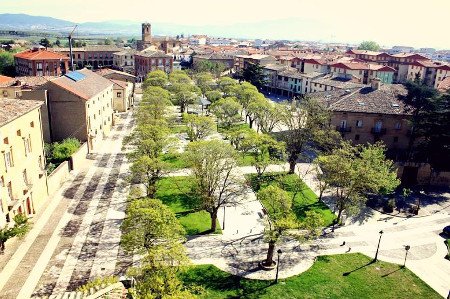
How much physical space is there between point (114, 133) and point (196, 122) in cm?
2273

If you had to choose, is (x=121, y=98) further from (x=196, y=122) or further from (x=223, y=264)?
(x=223, y=264)

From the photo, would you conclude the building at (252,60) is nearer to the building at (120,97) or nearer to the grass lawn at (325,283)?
the building at (120,97)

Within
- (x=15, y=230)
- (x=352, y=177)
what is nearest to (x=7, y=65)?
(x=15, y=230)

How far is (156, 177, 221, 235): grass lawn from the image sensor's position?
128 feet

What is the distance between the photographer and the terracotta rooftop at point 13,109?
3586 cm

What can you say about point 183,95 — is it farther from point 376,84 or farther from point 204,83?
point 376,84

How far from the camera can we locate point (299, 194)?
48031 millimetres

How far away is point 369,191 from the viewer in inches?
1967

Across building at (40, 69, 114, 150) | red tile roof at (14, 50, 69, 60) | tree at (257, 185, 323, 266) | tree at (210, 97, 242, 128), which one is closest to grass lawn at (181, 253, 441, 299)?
tree at (257, 185, 323, 266)

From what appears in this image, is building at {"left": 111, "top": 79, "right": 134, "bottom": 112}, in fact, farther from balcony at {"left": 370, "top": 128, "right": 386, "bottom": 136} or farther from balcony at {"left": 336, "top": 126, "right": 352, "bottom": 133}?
balcony at {"left": 370, "top": 128, "right": 386, "bottom": 136}

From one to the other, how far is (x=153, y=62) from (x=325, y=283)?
4821 inches

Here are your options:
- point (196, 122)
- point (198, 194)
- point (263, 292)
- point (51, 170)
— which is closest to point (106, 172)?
point (51, 170)

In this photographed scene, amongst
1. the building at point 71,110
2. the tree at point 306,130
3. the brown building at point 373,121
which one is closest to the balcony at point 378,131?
the brown building at point 373,121

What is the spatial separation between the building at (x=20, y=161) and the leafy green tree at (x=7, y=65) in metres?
109
